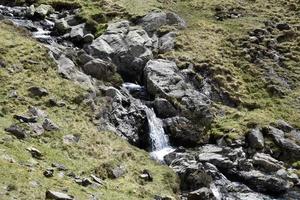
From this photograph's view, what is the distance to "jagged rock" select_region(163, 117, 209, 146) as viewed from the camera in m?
39.2

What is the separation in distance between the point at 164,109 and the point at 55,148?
1389cm

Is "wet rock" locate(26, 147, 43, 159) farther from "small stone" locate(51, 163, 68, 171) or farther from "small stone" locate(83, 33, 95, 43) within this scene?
"small stone" locate(83, 33, 95, 43)

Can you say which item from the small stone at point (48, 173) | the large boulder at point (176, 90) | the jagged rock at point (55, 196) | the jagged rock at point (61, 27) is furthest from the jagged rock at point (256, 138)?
the jagged rock at point (61, 27)

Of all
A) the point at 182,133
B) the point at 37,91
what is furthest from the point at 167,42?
the point at 37,91

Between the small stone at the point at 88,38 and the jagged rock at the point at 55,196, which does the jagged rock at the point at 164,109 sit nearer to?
the small stone at the point at 88,38

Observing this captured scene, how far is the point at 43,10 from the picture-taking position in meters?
56.2

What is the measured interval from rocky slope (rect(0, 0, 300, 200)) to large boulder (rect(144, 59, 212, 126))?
100 mm

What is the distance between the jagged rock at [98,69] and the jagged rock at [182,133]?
655 cm

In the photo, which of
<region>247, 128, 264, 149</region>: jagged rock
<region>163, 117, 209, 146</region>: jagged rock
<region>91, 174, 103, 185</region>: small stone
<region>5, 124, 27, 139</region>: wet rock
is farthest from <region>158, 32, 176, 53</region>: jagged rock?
<region>91, 174, 103, 185</region>: small stone

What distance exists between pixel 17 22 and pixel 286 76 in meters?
29.1

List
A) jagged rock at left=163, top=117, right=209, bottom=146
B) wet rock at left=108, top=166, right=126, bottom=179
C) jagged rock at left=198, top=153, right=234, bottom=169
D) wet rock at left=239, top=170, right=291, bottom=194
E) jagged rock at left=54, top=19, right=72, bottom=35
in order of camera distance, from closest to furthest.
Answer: wet rock at left=108, top=166, right=126, bottom=179 < wet rock at left=239, top=170, right=291, bottom=194 < jagged rock at left=198, top=153, right=234, bottom=169 < jagged rock at left=163, top=117, right=209, bottom=146 < jagged rock at left=54, top=19, right=72, bottom=35

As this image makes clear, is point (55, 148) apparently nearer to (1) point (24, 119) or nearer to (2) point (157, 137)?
(1) point (24, 119)

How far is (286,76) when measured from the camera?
5184 centimetres

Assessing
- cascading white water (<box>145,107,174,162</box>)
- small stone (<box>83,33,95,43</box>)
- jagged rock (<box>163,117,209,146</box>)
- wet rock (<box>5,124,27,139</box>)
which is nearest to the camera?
wet rock (<box>5,124,27,139</box>)
